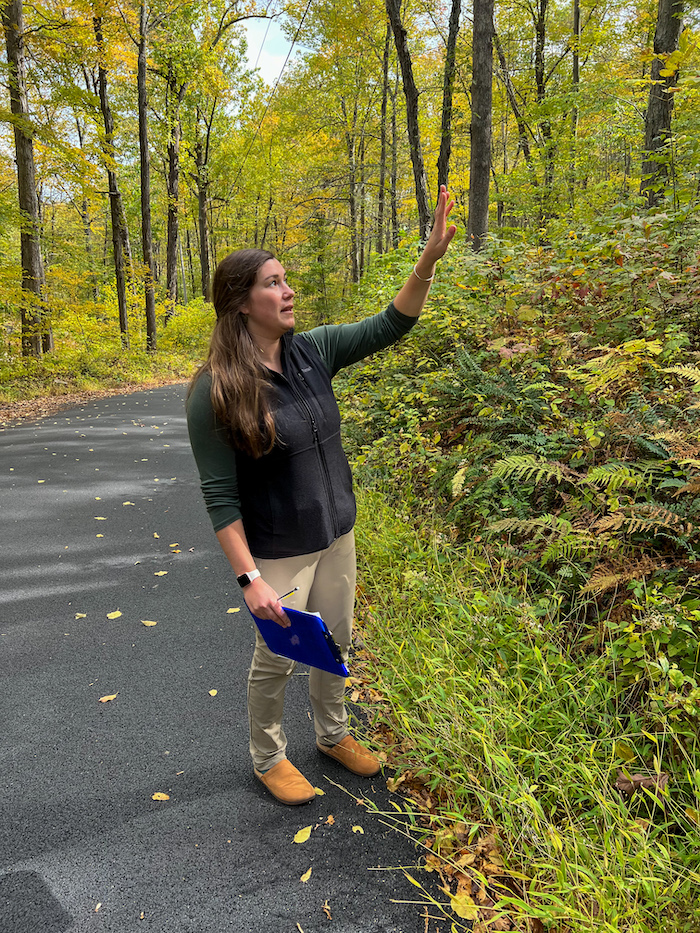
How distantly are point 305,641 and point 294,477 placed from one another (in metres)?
0.63

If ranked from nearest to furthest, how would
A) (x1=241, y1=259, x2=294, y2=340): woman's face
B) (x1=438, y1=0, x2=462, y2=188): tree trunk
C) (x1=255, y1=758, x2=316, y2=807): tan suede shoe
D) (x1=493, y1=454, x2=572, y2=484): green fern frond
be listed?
(x1=241, y1=259, x2=294, y2=340): woman's face < (x1=255, y1=758, x2=316, y2=807): tan suede shoe < (x1=493, y1=454, x2=572, y2=484): green fern frond < (x1=438, y1=0, x2=462, y2=188): tree trunk

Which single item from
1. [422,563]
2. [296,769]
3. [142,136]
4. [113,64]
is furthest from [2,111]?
[296,769]

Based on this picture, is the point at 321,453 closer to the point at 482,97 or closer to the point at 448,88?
the point at 482,97

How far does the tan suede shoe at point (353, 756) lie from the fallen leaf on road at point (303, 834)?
1.24 feet

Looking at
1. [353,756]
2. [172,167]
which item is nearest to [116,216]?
[172,167]

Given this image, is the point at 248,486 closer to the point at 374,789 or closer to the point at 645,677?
the point at 374,789

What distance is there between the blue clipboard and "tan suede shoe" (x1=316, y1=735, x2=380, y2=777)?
751mm

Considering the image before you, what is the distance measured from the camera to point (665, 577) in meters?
2.70

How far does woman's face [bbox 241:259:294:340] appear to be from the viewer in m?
2.23

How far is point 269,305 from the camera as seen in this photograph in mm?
2238

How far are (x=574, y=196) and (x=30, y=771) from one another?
13.2m

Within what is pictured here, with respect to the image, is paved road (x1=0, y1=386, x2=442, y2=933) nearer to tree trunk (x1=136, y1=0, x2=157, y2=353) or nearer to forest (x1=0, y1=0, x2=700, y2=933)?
forest (x1=0, y1=0, x2=700, y2=933)

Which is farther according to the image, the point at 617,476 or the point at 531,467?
the point at 531,467

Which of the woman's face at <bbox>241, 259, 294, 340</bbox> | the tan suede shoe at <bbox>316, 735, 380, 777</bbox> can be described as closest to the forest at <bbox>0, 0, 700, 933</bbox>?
the tan suede shoe at <bbox>316, 735, 380, 777</bbox>
